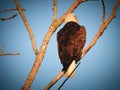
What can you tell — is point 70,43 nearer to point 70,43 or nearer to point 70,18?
point 70,43

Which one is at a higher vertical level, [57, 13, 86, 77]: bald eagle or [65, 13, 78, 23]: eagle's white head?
[65, 13, 78, 23]: eagle's white head

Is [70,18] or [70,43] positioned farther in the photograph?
[70,18]

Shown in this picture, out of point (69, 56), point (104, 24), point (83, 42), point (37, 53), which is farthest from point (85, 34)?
point (37, 53)

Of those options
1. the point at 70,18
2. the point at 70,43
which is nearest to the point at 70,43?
the point at 70,43

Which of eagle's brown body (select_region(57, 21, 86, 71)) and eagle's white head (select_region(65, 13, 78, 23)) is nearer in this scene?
eagle's brown body (select_region(57, 21, 86, 71))

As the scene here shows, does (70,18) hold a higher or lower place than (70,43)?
higher

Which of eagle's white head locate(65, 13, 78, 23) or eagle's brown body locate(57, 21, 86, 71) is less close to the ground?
eagle's white head locate(65, 13, 78, 23)

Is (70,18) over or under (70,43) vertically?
over

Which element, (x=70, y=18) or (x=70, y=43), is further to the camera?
(x=70, y=18)
